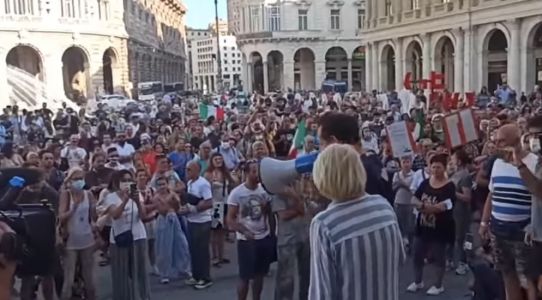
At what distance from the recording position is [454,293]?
7.85 metres

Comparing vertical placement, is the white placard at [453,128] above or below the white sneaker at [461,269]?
above

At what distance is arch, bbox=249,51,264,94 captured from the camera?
7525 cm

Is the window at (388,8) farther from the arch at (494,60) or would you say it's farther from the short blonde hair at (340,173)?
the short blonde hair at (340,173)

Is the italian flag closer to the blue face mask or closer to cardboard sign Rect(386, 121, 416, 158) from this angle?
Answer: cardboard sign Rect(386, 121, 416, 158)

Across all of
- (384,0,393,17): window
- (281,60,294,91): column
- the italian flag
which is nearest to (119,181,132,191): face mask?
the italian flag

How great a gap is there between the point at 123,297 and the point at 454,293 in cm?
380

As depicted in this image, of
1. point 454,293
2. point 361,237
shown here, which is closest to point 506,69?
point 454,293

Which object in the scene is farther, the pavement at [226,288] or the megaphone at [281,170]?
the pavement at [226,288]

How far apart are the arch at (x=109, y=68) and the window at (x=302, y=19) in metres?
22.1

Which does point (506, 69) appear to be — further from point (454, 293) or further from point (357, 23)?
point (357, 23)

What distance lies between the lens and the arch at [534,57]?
3206 cm

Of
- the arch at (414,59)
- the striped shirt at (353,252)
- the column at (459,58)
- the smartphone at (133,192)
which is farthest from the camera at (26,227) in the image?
the arch at (414,59)

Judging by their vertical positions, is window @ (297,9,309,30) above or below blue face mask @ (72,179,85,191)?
above

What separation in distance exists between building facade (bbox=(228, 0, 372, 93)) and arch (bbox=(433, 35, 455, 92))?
27.5 m
